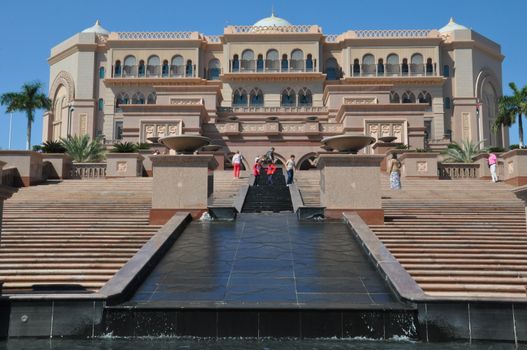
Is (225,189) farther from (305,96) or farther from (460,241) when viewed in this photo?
(305,96)

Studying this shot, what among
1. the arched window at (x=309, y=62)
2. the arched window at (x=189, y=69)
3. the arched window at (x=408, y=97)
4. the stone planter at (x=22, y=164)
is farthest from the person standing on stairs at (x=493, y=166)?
the arched window at (x=189, y=69)

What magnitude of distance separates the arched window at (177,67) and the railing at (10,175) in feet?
129

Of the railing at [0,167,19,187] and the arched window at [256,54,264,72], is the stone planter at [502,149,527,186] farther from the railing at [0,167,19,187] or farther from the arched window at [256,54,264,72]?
the arched window at [256,54,264,72]

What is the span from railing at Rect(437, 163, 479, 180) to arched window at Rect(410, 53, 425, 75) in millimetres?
33808

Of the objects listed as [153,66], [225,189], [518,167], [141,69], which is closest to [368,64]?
[153,66]

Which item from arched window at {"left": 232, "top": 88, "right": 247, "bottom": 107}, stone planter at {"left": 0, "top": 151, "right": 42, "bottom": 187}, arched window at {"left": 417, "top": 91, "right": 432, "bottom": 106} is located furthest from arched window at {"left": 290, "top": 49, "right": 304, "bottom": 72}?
stone planter at {"left": 0, "top": 151, "right": 42, "bottom": 187}

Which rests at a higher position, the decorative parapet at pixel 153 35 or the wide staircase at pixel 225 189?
the decorative parapet at pixel 153 35

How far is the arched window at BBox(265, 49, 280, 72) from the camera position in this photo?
60.9 metres

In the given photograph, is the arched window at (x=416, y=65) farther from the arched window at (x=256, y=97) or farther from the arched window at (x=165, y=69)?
the arched window at (x=165, y=69)

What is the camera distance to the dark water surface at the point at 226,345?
8594mm

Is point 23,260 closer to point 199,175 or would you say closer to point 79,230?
point 79,230

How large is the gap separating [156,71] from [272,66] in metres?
13.4

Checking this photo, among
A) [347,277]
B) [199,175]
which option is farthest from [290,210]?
[347,277]

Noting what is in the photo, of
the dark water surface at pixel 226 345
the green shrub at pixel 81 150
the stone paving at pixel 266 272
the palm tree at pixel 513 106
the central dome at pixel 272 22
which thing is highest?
the central dome at pixel 272 22
